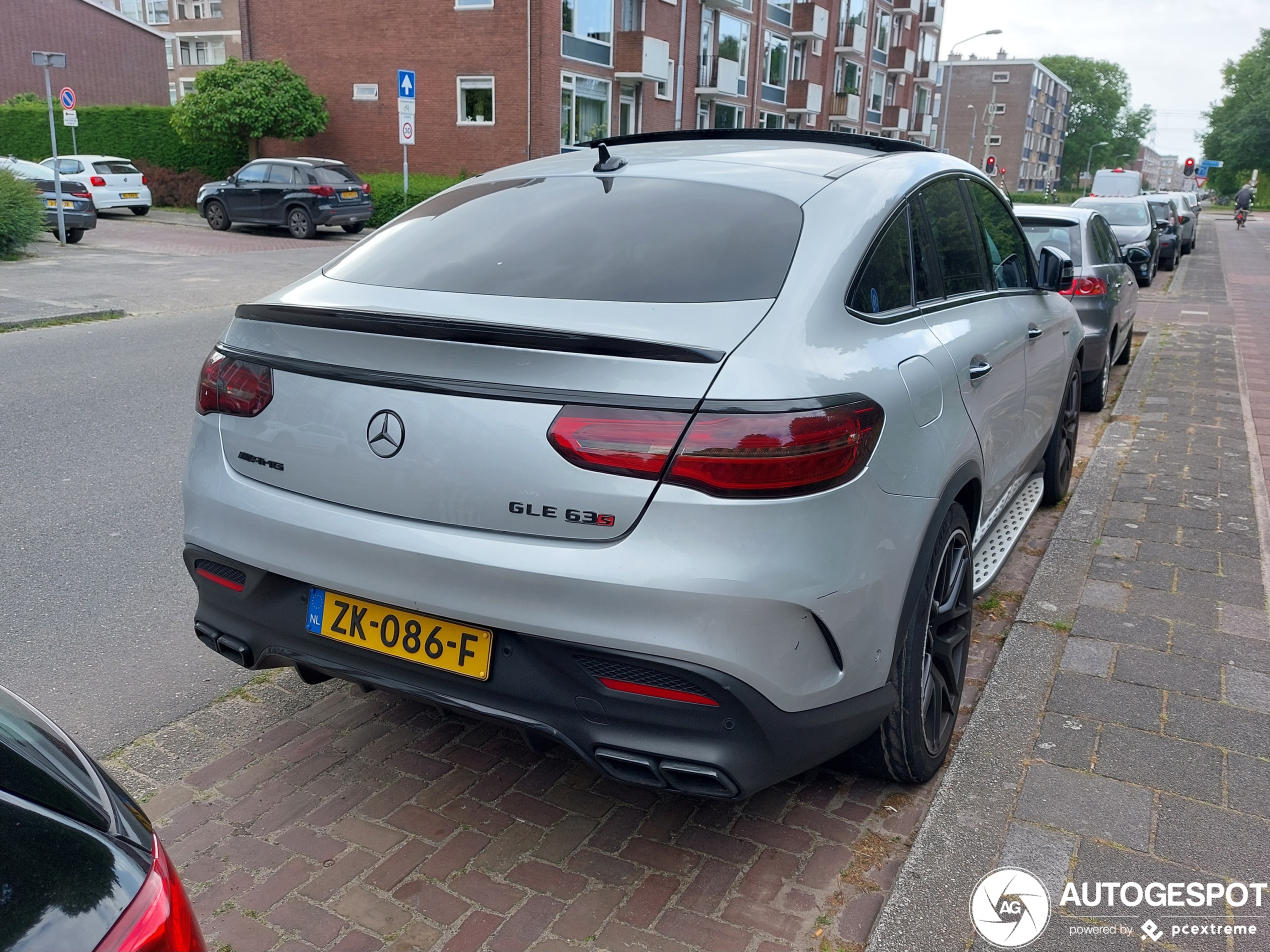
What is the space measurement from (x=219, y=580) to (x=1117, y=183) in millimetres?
45681

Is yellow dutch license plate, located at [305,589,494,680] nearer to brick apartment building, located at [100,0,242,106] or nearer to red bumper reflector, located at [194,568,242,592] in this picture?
red bumper reflector, located at [194,568,242,592]

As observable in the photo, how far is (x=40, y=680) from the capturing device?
354cm

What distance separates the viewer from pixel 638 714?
2287 millimetres

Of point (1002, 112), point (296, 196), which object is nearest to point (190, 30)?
point (296, 196)

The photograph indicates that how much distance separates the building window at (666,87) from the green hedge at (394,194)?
1081 cm

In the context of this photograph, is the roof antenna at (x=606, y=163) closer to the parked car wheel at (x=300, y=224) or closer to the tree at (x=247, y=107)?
the parked car wheel at (x=300, y=224)

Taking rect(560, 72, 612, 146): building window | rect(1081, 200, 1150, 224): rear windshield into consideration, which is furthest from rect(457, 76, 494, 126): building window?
rect(1081, 200, 1150, 224): rear windshield

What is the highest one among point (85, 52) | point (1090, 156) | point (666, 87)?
point (85, 52)

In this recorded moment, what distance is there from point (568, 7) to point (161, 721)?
101 feet

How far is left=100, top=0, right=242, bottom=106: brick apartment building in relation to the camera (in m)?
55.6

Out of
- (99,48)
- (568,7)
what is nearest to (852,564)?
(568,7)

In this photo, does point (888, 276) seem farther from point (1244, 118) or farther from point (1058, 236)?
point (1244, 118)

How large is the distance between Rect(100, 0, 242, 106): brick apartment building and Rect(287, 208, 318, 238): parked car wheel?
3666 cm

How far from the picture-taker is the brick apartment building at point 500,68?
2972 centimetres
